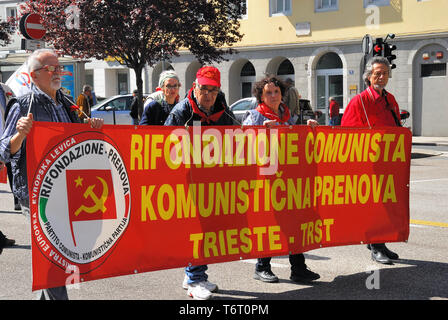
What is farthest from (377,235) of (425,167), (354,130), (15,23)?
(15,23)

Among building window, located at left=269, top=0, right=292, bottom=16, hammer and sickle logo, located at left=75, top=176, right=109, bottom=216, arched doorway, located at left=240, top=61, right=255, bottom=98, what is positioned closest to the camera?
hammer and sickle logo, located at left=75, top=176, right=109, bottom=216

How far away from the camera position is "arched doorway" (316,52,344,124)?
1142 inches

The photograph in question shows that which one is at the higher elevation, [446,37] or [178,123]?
[446,37]

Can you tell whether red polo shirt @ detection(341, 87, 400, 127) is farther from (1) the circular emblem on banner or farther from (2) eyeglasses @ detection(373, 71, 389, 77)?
(1) the circular emblem on banner

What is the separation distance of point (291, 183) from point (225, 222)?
69 centimetres

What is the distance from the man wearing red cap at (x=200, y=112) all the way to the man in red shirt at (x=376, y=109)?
1580 mm

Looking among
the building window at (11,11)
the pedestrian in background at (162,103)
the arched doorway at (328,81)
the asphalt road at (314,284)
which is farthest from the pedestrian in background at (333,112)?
the building window at (11,11)

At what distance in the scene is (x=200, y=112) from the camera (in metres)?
5.30

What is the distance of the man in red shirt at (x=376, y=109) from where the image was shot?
250 inches

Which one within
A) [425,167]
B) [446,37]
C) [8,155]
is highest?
[446,37]

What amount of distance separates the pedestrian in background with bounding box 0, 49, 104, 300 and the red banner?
9 cm

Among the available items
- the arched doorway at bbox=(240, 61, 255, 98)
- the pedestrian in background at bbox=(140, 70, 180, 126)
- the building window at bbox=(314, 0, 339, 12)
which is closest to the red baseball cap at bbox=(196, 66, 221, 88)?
the pedestrian in background at bbox=(140, 70, 180, 126)

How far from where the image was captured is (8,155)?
421cm
